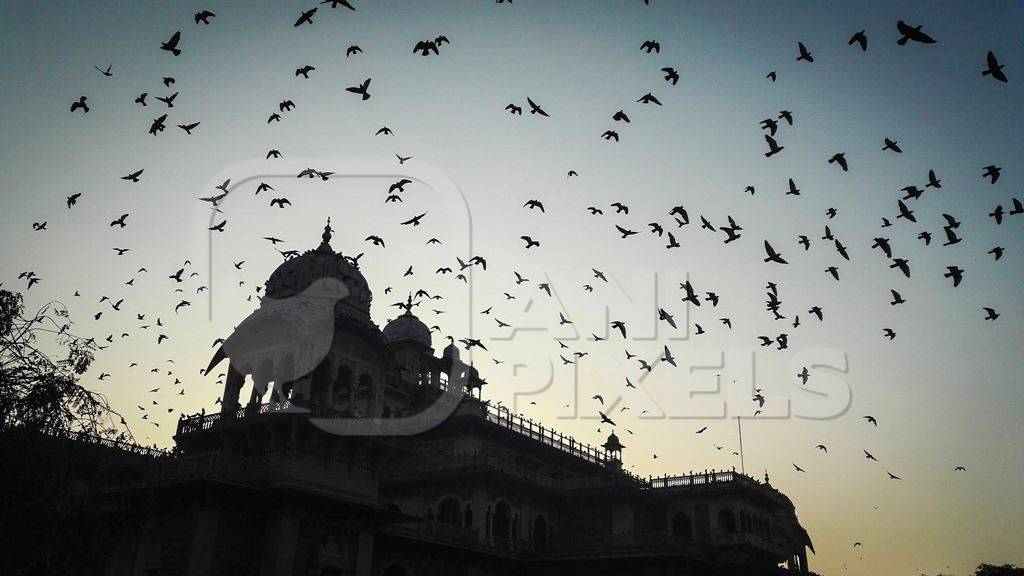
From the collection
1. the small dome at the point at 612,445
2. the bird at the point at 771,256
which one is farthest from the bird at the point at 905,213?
the small dome at the point at 612,445

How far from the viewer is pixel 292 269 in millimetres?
33688

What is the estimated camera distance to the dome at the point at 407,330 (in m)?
45.4

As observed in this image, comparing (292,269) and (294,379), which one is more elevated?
(292,269)

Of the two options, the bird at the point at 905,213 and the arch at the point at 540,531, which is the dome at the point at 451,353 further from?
the bird at the point at 905,213

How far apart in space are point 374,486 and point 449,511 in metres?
7.52

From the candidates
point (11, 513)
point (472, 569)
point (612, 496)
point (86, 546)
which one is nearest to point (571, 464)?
point (612, 496)

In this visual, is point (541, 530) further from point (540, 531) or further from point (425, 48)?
point (425, 48)

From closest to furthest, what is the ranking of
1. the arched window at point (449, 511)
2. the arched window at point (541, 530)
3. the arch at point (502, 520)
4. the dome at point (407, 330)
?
the arched window at point (449, 511) → the arch at point (502, 520) → the arched window at point (541, 530) → the dome at point (407, 330)

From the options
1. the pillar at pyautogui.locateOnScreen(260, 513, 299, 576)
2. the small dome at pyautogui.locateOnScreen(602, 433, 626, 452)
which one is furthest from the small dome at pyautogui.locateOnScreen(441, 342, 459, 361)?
the pillar at pyautogui.locateOnScreen(260, 513, 299, 576)

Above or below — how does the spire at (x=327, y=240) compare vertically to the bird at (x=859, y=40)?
above

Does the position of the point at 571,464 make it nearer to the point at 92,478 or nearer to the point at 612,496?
the point at 612,496

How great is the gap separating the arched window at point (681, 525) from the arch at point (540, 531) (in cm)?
670

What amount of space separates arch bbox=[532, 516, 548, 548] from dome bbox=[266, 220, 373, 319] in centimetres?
1378

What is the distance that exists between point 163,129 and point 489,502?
23.3 metres
